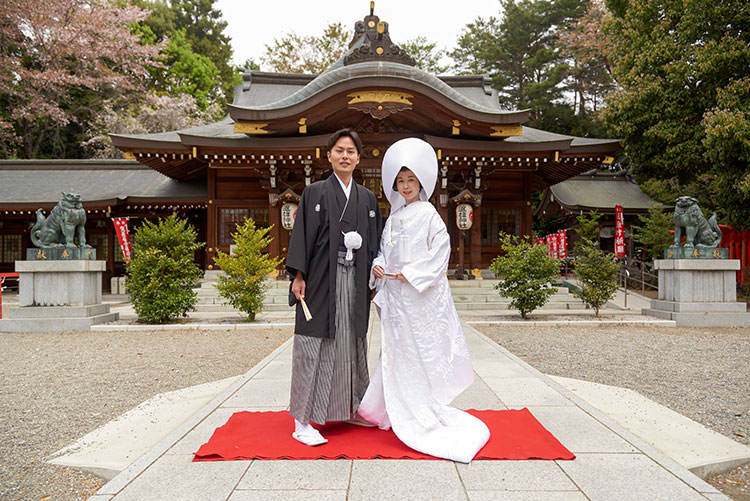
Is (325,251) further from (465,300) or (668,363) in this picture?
(465,300)

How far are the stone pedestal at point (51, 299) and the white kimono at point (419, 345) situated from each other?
298 inches

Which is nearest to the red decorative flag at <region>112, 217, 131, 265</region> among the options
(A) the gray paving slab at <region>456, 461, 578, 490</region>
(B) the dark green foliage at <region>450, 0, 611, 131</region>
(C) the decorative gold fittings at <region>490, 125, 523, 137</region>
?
(C) the decorative gold fittings at <region>490, 125, 523, 137</region>

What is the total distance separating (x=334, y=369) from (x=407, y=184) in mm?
1225

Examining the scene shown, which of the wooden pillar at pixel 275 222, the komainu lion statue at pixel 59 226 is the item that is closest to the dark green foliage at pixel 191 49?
the wooden pillar at pixel 275 222

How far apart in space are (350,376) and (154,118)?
2221cm

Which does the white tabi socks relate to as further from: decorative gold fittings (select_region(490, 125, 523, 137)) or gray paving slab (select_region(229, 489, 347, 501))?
decorative gold fittings (select_region(490, 125, 523, 137))

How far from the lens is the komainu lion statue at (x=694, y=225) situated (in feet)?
27.4

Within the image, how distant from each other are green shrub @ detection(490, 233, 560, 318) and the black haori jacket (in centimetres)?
621

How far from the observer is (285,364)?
193 inches

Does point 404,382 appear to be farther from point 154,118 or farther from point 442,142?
point 154,118

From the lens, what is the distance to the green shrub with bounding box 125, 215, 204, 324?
8.14 meters

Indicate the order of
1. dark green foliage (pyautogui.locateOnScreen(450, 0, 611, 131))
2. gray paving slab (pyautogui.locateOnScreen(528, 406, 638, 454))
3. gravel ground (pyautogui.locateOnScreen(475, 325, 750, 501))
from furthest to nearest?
dark green foliage (pyautogui.locateOnScreen(450, 0, 611, 131)) → gravel ground (pyautogui.locateOnScreen(475, 325, 750, 501)) → gray paving slab (pyautogui.locateOnScreen(528, 406, 638, 454))

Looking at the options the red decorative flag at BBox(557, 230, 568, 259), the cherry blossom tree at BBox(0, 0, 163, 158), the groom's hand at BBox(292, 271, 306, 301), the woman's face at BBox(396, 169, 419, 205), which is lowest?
the groom's hand at BBox(292, 271, 306, 301)

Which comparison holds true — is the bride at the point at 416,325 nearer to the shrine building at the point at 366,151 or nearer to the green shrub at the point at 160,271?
the green shrub at the point at 160,271
